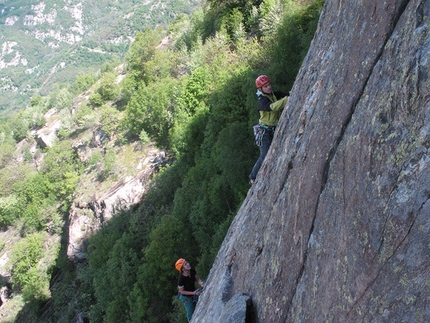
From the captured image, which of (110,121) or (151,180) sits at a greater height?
(110,121)

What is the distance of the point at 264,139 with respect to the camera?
32.7ft

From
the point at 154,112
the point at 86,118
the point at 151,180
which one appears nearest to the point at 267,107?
the point at 151,180

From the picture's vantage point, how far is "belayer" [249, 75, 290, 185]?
9.02m

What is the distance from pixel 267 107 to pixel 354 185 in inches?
205

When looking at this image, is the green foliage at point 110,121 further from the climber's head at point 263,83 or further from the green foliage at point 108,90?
the climber's head at point 263,83

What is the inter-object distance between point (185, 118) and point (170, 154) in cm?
591

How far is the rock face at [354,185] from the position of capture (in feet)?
11.8

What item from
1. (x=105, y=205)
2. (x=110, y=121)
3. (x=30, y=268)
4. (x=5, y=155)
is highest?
(x=110, y=121)

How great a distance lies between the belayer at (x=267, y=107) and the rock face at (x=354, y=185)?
6.08ft

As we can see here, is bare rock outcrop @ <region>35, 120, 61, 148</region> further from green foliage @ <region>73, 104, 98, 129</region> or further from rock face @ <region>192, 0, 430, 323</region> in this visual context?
rock face @ <region>192, 0, 430, 323</region>

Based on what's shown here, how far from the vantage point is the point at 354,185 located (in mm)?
4395

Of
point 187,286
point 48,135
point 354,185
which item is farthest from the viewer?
point 48,135

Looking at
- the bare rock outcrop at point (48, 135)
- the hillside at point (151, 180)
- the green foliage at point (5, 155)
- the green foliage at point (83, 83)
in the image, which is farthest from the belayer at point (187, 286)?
the green foliage at point (83, 83)

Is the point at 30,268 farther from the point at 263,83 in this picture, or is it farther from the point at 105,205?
the point at 263,83
